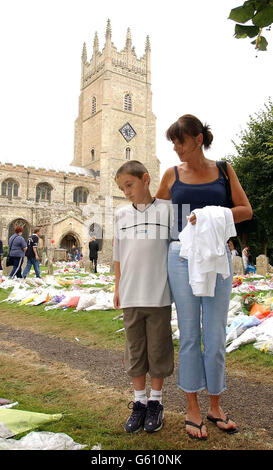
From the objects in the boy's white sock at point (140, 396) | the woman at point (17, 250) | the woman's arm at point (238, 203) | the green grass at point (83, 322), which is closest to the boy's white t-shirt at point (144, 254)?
the woman's arm at point (238, 203)

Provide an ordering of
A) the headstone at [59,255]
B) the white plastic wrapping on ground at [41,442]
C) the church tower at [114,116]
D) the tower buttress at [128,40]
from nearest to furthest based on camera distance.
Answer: the white plastic wrapping on ground at [41,442] < the headstone at [59,255] < the church tower at [114,116] < the tower buttress at [128,40]

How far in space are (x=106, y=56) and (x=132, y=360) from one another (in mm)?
48988

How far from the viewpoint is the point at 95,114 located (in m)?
45.6

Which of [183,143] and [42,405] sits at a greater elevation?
[183,143]

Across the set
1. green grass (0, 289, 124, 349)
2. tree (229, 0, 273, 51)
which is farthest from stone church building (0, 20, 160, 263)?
tree (229, 0, 273, 51)

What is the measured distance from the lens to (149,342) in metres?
2.36

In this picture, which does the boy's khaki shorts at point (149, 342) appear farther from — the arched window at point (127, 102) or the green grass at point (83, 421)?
the arched window at point (127, 102)

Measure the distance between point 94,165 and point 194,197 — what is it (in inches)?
1733

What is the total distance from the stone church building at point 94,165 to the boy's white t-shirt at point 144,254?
29967mm

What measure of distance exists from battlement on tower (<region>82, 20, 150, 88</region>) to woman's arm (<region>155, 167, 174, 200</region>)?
153ft

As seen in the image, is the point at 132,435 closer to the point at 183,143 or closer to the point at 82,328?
the point at 183,143

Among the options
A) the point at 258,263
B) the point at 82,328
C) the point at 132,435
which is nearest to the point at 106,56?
the point at 258,263

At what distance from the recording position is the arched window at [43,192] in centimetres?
3997
